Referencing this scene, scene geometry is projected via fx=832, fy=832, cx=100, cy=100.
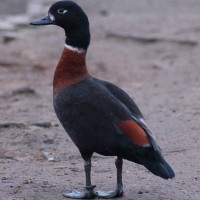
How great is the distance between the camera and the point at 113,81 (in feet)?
37.1

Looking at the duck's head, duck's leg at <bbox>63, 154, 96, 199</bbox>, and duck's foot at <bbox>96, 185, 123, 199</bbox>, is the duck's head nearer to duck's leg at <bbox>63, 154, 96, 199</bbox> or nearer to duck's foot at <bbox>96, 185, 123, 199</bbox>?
duck's leg at <bbox>63, 154, 96, 199</bbox>

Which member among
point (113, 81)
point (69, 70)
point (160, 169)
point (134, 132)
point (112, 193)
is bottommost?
point (113, 81)

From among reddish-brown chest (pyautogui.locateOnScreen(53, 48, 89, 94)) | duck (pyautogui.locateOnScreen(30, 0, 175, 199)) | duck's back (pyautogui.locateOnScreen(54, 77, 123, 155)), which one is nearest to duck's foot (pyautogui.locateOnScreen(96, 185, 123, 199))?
duck (pyautogui.locateOnScreen(30, 0, 175, 199))

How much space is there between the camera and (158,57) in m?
13.0

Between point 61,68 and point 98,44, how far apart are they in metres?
8.47

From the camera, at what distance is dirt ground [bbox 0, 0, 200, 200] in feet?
20.1

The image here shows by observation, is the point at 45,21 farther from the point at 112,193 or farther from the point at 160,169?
the point at 160,169

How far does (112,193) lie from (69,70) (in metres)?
0.90

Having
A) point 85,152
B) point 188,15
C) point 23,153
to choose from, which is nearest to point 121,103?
point 85,152

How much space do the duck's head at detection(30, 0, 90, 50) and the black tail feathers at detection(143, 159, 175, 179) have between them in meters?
1.03

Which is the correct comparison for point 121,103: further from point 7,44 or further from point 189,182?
point 7,44

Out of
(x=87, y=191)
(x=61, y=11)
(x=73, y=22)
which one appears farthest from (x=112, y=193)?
(x=61, y=11)

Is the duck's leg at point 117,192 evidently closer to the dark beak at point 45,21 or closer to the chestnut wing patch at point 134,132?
the chestnut wing patch at point 134,132

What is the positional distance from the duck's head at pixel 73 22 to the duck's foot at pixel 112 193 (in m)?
1.01
